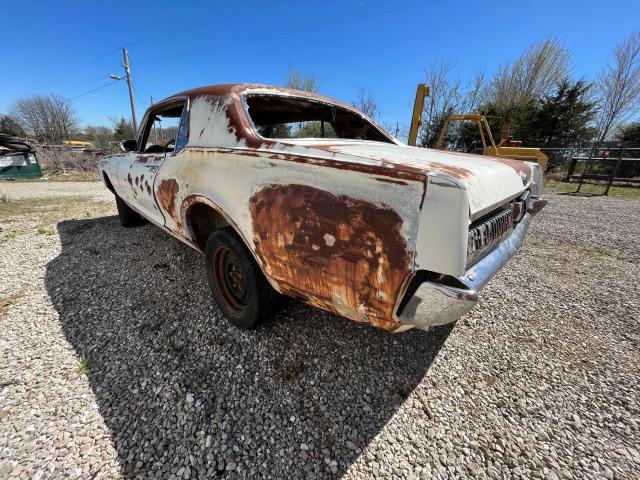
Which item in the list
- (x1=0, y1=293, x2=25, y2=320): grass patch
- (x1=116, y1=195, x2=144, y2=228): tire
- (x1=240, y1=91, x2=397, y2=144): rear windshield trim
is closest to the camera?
(x1=240, y1=91, x2=397, y2=144): rear windshield trim

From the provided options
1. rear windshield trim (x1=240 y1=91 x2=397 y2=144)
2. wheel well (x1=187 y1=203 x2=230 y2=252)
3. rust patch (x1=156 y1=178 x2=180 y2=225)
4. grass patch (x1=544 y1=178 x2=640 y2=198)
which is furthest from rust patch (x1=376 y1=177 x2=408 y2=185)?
grass patch (x1=544 y1=178 x2=640 y2=198)

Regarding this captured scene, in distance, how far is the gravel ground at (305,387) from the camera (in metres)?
1.33

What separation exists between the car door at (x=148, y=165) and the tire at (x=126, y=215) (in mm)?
949

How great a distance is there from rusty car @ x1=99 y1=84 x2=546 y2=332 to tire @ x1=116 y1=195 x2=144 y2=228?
2472mm

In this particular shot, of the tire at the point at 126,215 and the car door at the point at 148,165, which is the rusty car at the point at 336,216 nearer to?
the car door at the point at 148,165

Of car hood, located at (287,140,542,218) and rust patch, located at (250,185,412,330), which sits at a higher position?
car hood, located at (287,140,542,218)

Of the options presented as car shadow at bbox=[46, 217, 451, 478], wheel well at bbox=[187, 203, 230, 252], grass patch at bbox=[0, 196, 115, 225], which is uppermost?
wheel well at bbox=[187, 203, 230, 252]

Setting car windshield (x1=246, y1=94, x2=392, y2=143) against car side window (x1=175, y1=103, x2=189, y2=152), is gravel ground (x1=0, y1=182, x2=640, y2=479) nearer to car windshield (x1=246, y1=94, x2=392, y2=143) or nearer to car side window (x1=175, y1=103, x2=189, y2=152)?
car side window (x1=175, y1=103, x2=189, y2=152)

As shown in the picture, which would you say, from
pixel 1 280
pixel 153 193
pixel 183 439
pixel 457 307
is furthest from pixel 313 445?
pixel 1 280

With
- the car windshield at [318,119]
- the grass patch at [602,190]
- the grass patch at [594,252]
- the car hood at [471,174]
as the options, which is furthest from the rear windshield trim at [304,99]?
the grass patch at [602,190]

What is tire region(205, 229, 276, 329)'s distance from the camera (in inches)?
74.4

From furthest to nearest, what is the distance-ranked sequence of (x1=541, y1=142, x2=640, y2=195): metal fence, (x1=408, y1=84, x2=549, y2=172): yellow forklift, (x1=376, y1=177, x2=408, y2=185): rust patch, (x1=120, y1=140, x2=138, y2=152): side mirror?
(x1=541, y1=142, x2=640, y2=195): metal fence, (x1=408, y1=84, x2=549, y2=172): yellow forklift, (x1=120, y1=140, x2=138, y2=152): side mirror, (x1=376, y1=177, x2=408, y2=185): rust patch

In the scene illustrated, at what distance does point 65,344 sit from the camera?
79.0 inches

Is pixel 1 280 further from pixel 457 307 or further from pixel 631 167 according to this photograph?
pixel 631 167
